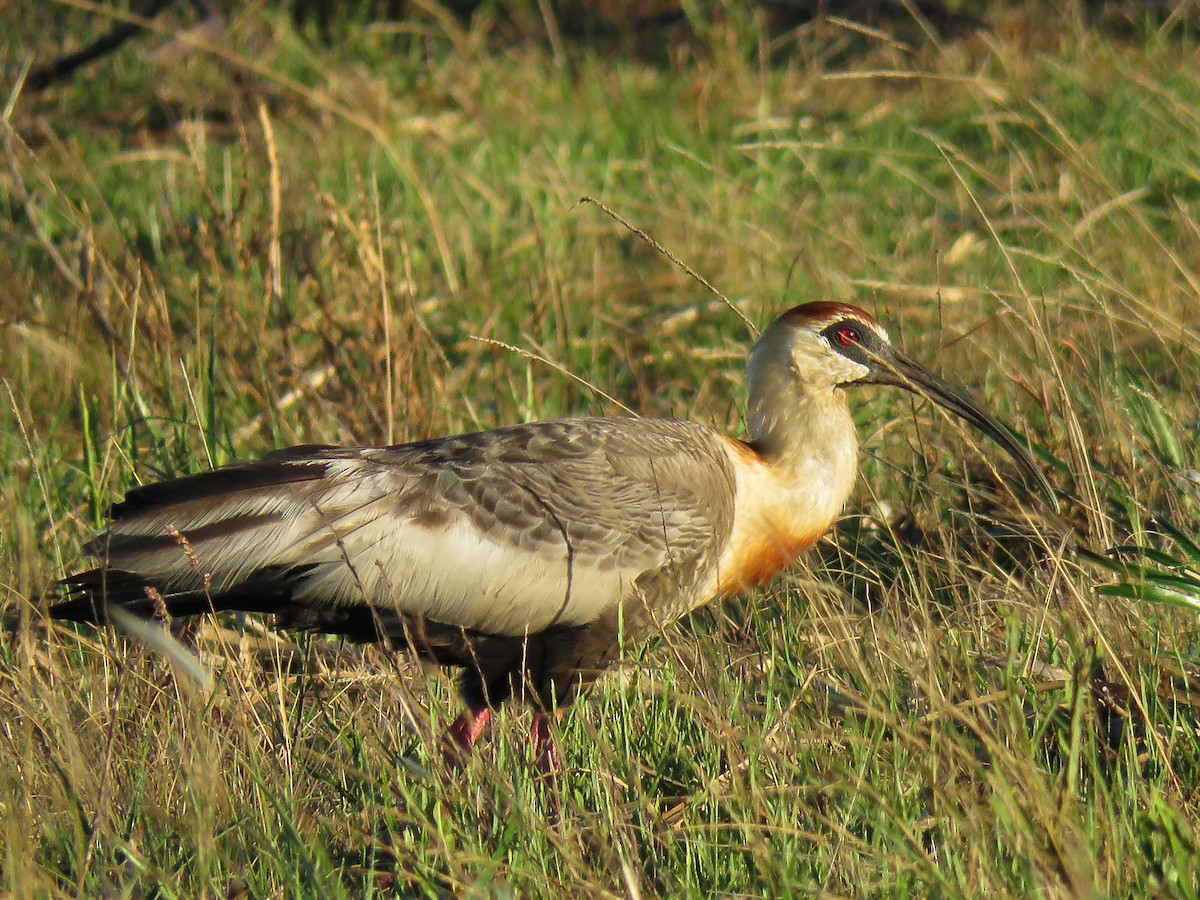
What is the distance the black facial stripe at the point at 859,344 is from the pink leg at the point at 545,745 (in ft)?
4.38

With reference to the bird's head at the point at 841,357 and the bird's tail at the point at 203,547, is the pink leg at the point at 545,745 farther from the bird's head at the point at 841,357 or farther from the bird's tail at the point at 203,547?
the bird's head at the point at 841,357

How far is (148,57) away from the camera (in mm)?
8297

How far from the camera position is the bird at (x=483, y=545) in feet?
12.2

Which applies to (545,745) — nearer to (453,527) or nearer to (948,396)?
(453,527)

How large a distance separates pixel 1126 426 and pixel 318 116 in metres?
5.17

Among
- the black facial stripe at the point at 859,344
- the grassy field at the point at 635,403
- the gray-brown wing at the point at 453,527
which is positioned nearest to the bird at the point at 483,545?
the gray-brown wing at the point at 453,527

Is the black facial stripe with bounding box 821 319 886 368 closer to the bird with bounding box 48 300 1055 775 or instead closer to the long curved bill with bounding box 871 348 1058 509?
the long curved bill with bounding box 871 348 1058 509

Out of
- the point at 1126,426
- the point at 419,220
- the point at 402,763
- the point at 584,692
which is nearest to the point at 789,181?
the point at 419,220

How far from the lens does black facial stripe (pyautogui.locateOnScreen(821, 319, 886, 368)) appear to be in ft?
14.5

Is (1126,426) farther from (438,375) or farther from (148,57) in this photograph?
(148,57)

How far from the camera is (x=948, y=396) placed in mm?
4359

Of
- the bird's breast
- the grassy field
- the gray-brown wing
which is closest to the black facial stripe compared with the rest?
the grassy field

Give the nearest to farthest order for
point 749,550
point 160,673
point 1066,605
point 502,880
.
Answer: point 502,880
point 1066,605
point 160,673
point 749,550

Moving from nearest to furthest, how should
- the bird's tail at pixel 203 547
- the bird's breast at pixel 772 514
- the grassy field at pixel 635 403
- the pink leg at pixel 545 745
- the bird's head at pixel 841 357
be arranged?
the grassy field at pixel 635 403 → the pink leg at pixel 545 745 → the bird's tail at pixel 203 547 → the bird's breast at pixel 772 514 → the bird's head at pixel 841 357
